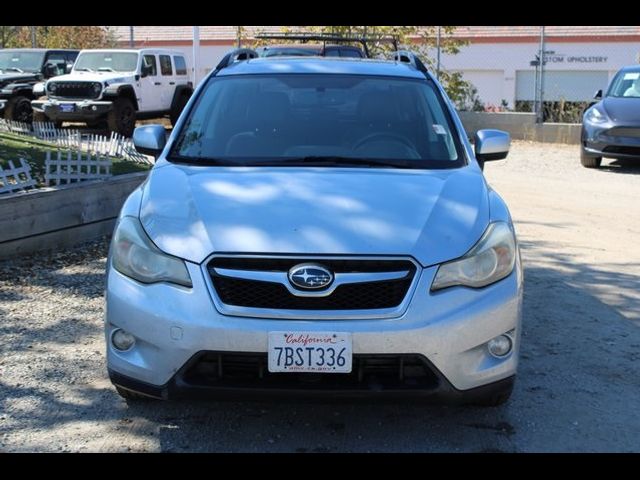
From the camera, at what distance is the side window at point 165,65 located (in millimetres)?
20625

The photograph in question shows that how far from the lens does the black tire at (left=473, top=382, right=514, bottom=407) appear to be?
359cm

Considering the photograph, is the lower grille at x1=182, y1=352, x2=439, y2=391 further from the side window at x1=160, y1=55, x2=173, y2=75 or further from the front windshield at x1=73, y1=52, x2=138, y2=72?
the side window at x1=160, y1=55, x2=173, y2=75

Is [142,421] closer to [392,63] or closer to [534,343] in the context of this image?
[534,343]

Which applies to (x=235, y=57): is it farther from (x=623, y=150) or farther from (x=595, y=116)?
(x=595, y=116)

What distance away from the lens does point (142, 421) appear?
397 centimetres

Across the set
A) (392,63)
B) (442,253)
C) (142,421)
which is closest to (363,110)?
(392,63)

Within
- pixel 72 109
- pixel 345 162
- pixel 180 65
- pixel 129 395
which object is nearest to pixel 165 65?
pixel 180 65

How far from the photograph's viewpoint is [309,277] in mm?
3396

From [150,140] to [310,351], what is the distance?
7.06ft

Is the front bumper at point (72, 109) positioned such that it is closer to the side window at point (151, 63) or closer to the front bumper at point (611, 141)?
the side window at point (151, 63)

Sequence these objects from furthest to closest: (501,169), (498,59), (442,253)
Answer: (498,59) < (501,169) < (442,253)

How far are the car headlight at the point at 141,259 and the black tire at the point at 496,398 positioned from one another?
1339 millimetres
